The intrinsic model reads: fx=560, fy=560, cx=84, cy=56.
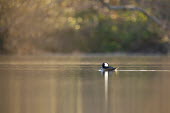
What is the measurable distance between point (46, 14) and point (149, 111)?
2842 cm

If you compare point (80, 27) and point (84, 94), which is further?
point (80, 27)

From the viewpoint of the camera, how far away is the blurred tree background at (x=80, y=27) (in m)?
36.1

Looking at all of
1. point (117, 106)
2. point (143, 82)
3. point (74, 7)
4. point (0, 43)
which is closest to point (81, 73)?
point (143, 82)

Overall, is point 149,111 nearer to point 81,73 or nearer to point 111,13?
point 81,73

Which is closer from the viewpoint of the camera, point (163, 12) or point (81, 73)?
point (81, 73)

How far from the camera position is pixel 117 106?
9.51m

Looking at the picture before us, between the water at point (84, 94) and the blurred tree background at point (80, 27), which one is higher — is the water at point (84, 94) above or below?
below

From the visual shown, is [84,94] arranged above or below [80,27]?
below

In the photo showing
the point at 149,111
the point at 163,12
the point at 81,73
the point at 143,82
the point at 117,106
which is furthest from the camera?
the point at 163,12

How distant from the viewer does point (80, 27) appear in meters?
40.4

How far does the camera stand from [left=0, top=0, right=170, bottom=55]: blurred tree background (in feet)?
118

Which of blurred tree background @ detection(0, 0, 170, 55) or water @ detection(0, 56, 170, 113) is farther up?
blurred tree background @ detection(0, 0, 170, 55)

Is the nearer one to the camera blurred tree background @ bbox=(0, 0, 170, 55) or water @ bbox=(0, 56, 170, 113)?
water @ bbox=(0, 56, 170, 113)

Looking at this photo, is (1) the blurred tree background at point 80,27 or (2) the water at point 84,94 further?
(1) the blurred tree background at point 80,27
